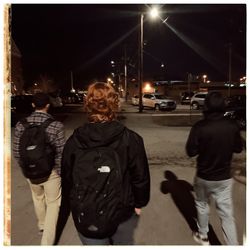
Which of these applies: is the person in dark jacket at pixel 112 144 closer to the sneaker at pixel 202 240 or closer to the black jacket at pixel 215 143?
the black jacket at pixel 215 143

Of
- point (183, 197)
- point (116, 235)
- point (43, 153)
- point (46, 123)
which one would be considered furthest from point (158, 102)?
point (116, 235)

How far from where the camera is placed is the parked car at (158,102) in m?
28.2

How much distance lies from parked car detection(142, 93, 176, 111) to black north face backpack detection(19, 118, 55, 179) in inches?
987

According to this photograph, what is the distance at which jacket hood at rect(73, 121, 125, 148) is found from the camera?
2393 millimetres

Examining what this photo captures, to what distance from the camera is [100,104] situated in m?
2.52

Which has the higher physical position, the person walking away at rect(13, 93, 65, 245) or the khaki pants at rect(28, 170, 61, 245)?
the person walking away at rect(13, 93, 65, 245)

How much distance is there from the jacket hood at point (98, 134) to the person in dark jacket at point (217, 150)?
125 cm

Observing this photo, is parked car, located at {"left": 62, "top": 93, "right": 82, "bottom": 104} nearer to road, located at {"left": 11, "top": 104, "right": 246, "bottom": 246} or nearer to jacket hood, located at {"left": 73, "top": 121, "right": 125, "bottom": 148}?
road, located at {"left": 11, "top": 104, "right": 246, "bottom": 246}

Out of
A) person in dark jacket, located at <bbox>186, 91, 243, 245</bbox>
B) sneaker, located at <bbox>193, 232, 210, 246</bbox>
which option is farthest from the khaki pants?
sneaker, located at <bbox>193, 232, 210, 246</bbox>

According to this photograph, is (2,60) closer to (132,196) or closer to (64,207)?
(132,196)

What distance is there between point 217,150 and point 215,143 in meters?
0.08

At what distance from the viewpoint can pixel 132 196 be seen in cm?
258

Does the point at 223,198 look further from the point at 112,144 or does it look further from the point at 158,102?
the point at 158,102

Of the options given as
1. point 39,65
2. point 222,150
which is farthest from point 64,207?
point 39,65
